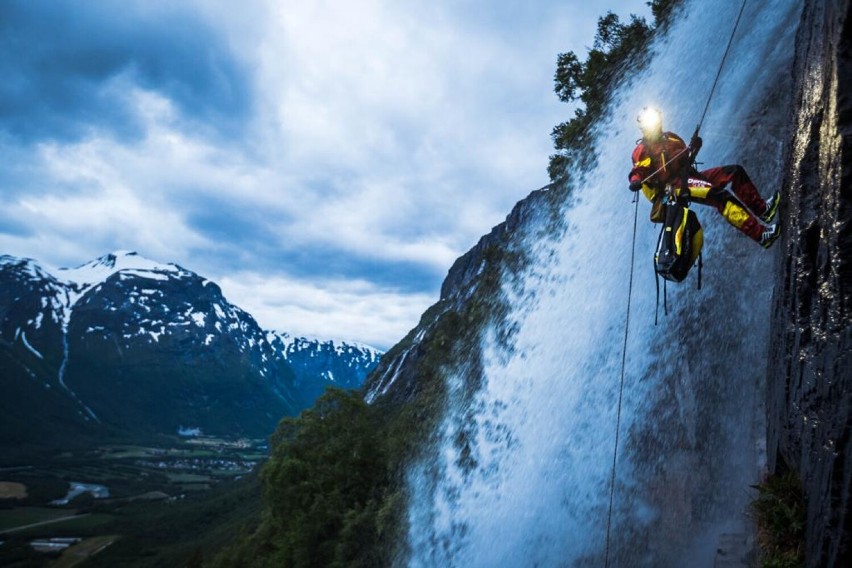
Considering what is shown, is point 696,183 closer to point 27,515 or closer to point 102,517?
point 102,517

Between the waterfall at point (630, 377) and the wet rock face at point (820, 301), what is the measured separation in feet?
7.88

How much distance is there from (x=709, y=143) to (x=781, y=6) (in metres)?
4.57

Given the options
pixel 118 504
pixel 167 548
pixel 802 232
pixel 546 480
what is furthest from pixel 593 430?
pixel 118 504

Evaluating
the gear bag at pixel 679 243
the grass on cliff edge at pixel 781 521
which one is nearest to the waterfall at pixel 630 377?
the grass on cliff edge at pixel 781 521

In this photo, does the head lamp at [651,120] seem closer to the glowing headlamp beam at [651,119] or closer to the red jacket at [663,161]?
the glowing headlamp beam at [651,119]

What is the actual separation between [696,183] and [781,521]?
18.0 feet

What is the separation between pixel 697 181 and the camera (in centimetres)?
895

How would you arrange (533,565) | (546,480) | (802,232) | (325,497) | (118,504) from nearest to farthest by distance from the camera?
(802,232), (533,565), (546,480), (325,497), (118,504)

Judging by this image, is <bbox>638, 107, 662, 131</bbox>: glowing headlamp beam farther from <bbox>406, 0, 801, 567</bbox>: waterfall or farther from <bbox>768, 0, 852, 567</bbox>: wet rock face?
<bbox>406, 0, 801, 567</bbox>: waterfall

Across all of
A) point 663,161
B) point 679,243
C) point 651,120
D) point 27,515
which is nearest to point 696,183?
point 663,161

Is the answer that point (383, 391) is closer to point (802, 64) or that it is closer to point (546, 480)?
point (546, 480)

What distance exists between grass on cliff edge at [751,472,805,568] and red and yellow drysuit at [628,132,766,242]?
12.6 ft

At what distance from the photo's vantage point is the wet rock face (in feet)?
16.2

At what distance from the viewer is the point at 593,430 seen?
40.8ft
